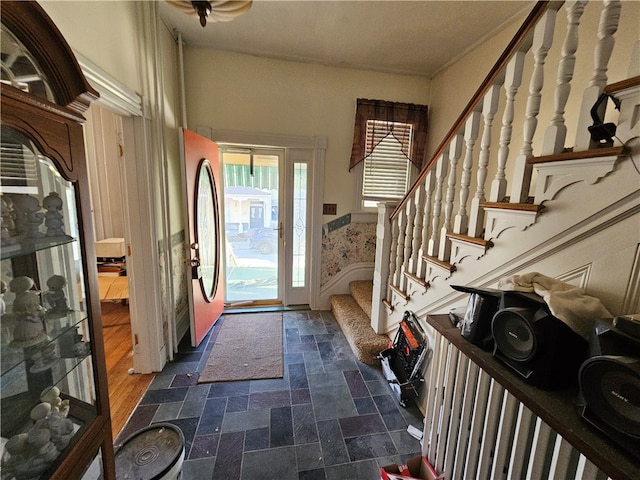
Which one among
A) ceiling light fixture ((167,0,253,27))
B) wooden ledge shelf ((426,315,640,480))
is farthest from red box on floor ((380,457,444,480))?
ceiling light fixture ((167,0,253,27))

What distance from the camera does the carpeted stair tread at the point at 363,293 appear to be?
9.25 ft

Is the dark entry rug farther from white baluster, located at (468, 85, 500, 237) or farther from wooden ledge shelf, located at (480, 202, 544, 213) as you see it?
wooden ledge shelf, located at (480, 202, 544, 213)

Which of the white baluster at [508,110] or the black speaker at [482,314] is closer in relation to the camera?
the black speaker at [482,314]

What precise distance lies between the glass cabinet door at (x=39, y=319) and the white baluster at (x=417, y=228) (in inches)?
72.8

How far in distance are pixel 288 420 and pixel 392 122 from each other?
3093 millimetres

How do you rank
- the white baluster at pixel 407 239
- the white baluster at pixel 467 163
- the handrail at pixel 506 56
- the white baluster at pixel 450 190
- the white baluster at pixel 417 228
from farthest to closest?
1. the white baluster at pixel 407 239
2. the white baluster at pixel 417 228
3. the white baluster at pixel 450 190
4. the white baluster at pixel 467 163
5. the handrail at pixel 506 56

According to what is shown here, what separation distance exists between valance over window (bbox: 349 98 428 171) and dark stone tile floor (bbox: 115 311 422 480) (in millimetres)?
2279

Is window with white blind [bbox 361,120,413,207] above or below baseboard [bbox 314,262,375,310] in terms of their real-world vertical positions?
above

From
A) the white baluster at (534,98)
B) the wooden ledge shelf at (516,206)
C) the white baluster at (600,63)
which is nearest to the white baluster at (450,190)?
the wooden ledge shelf at (516,206)

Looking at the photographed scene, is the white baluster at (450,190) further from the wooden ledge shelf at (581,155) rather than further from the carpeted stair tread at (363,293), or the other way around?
the carpeted stair tread at (363,293)

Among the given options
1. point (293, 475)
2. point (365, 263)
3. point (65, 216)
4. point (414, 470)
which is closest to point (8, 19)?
point (65, 216)

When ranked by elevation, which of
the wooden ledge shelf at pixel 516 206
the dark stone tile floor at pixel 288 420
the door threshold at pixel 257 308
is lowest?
the dark stone tile floor at pixel 288 420

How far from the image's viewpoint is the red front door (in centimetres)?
226

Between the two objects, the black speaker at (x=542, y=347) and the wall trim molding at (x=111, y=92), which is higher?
the wall trim molding at (x=111, y=92)
